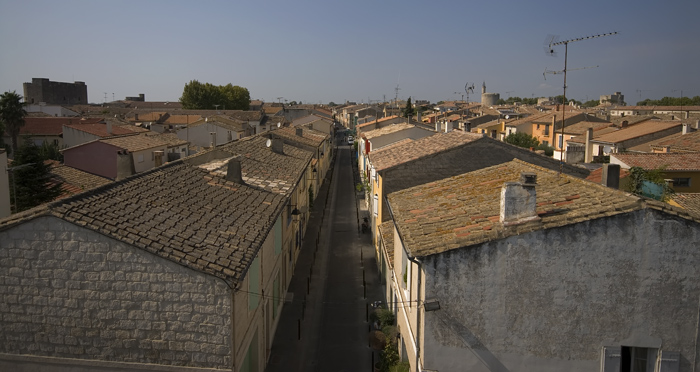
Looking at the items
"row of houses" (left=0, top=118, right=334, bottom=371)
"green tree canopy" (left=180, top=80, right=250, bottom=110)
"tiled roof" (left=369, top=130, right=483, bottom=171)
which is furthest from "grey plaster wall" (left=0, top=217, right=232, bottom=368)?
"green tree canopy" (left=180, top=80, right=250, bottom=110)

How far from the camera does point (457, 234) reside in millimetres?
10852

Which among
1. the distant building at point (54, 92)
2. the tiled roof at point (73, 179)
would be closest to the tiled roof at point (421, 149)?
the tiled roof at point (73, 179)

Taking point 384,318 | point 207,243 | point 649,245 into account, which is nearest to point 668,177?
point 384,318

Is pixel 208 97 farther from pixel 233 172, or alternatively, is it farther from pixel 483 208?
pixel 483 208

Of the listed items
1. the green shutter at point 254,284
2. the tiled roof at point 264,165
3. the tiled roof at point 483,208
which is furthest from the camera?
→ the tiled roof at point 264,165

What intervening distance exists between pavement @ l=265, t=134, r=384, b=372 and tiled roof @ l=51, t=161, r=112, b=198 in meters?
12.2

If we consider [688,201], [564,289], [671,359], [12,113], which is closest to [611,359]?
[671,359]

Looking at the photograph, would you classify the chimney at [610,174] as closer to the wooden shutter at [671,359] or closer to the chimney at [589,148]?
the wooden shutter at [671,359]

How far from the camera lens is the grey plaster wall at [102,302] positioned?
10.6 metres

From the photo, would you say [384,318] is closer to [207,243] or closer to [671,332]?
[207,243]

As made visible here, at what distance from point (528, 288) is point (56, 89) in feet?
470

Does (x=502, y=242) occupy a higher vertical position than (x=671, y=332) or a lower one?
higher

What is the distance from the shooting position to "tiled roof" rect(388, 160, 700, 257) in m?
10.1

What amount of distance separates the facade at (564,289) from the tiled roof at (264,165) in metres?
10.1
